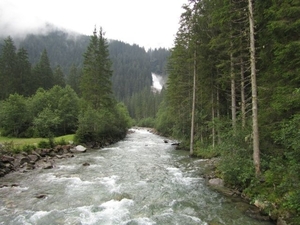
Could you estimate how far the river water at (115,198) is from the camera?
27.4 ft

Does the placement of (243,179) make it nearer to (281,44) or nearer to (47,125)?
(281,44)

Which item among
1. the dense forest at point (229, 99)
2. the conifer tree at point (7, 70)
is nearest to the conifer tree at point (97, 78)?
the dense forest at point (229, 99)

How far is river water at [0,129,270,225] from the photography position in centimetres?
834

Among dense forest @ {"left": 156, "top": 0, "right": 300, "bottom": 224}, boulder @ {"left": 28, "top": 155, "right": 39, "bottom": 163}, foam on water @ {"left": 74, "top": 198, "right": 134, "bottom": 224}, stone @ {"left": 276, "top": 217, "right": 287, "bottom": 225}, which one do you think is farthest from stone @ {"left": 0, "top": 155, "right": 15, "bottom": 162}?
stone @ {"left": 276, "top": 217, "right": 287, "bottom": 225}

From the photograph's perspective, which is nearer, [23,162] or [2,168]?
[2,168]

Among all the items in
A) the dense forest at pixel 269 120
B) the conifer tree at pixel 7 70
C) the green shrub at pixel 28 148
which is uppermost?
the conifer tree at pixel 7 70

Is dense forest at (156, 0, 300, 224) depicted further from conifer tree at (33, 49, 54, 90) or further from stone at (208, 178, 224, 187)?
conifer tree at (33, 49, 54, 90)

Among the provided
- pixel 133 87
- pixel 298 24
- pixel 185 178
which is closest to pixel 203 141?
pixel 185 178

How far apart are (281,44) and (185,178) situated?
9.19 metres

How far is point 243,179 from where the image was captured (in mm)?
10266

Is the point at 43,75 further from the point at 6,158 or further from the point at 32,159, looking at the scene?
the point at 6,158

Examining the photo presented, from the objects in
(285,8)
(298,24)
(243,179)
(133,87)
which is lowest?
(243,179)

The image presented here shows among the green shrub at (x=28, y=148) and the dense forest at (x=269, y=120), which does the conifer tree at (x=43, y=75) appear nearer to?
the green shrub at (x=28, y=148)

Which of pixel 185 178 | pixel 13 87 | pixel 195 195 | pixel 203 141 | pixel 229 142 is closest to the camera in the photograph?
pixel 195 195
